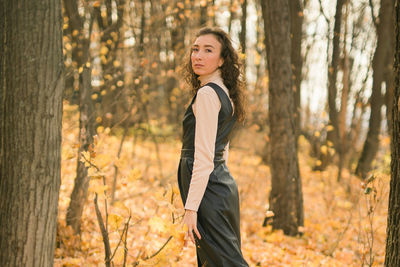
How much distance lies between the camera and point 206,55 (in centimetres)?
242

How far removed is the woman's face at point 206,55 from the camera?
240 centimetres

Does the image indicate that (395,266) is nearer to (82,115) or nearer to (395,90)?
(395,90)

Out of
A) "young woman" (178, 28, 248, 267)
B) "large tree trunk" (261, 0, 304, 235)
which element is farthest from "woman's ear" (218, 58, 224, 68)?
"large tree trunk" (261, 0, 304, 235)

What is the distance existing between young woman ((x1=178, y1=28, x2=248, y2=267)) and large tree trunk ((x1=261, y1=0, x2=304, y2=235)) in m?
2.68

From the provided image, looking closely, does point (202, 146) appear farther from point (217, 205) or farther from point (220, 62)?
point (220, 62)

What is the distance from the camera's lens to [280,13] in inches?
193

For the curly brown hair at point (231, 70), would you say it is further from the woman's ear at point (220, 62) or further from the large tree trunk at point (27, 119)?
the large tree trunk at point (27, 119)

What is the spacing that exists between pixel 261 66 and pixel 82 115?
10051mm

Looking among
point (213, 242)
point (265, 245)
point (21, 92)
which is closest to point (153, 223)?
point (213, 242)

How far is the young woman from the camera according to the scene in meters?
2.12

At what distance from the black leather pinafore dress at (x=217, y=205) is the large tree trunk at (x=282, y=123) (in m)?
2.92

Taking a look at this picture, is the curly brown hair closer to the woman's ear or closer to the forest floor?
the woman's ear

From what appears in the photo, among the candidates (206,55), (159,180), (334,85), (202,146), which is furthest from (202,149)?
(334,85)

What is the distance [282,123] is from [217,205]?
122 inches
